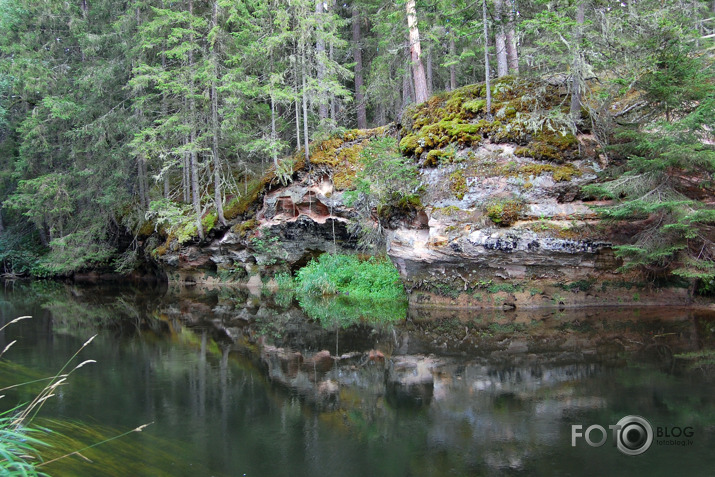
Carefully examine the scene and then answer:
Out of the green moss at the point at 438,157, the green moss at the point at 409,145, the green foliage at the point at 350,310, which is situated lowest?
the green foliage at the point at 350,310

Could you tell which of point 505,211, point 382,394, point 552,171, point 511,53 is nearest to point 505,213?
point 505,211

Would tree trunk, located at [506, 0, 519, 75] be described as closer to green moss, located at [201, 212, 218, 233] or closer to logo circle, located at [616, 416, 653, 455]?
logo circle, located at [616, 416, 653, 455]

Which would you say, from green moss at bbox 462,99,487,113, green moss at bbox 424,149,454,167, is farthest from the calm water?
green moss at bbox 462,99,487,113

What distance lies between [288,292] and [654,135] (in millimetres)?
13086

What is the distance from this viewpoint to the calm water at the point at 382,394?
180 inches

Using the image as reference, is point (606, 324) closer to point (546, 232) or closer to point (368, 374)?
point (546, 232)

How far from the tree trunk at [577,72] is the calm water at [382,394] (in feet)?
17.9

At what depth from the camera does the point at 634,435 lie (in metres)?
4.82

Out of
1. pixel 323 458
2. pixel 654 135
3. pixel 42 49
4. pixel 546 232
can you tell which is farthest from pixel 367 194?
pixel 42 49

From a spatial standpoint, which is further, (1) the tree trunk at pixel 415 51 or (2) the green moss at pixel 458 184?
(1) the tree trunk at pixel 415 51

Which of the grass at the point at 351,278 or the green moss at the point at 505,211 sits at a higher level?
the green moss at the point at 505,211

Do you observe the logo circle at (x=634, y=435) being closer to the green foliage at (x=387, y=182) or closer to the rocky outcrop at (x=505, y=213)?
the rocky outcrop at (x=505, y=213)

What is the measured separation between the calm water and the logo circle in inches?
4.8

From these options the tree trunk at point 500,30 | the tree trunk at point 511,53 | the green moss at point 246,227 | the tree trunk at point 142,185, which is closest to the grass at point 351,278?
the green moss at point 246,227
